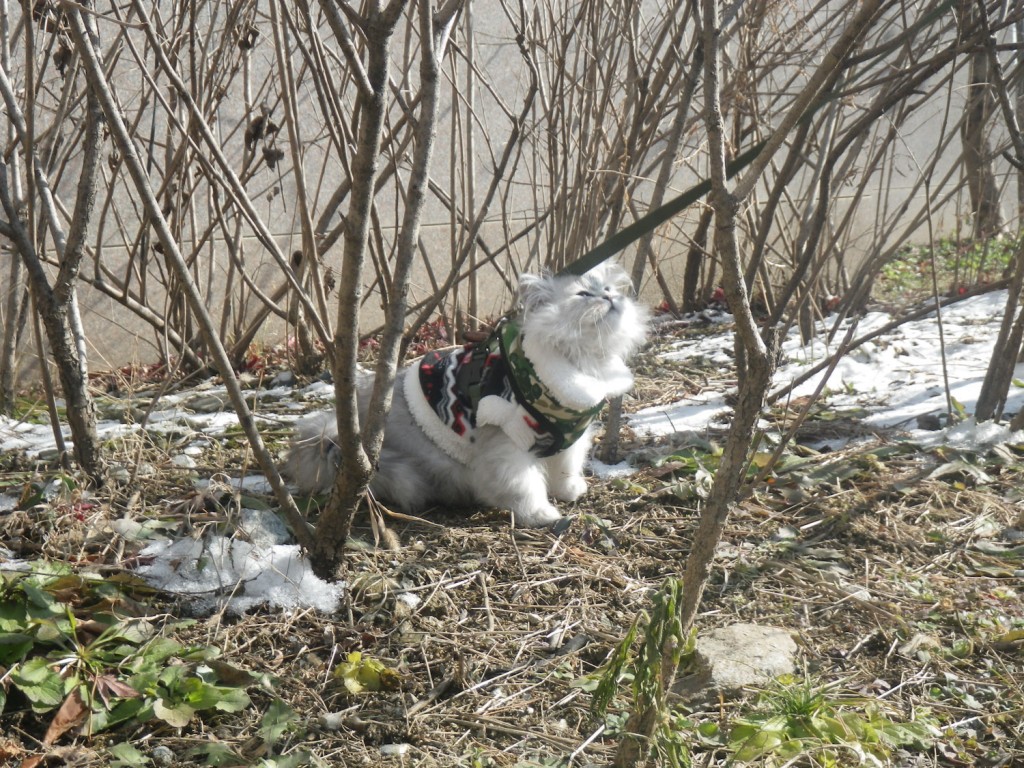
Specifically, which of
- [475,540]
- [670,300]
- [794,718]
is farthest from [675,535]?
[670,300]

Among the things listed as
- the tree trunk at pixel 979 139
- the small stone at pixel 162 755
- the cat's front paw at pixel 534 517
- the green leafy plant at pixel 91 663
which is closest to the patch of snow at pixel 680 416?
the cat's front paw at pixel 534 517

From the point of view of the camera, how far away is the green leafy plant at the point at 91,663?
1.83 meters

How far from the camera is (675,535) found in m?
2.72

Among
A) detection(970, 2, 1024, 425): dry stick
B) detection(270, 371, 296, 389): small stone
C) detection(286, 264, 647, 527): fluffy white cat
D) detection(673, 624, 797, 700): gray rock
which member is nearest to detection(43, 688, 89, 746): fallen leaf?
detection(286, 264, 647, 527): fluffy white cat

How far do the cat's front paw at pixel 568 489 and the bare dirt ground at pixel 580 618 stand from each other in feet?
0.20

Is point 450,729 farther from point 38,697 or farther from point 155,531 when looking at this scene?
point 155,531

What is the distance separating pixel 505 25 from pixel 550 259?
2.28m

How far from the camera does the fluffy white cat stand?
2693 millimetres

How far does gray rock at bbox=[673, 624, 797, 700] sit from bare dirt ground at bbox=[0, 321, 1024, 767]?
0.04 meters

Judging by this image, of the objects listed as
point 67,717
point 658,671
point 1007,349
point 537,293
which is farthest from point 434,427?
point 1007,349

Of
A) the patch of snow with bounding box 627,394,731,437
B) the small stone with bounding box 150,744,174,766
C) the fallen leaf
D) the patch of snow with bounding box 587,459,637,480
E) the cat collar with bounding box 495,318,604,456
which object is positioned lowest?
the patch of snow with bounding box 587,459,637,480

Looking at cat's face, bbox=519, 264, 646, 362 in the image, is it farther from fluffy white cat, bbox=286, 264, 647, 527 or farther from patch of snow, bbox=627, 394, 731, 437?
patch of snow, bbox=627, 394, 731, 437

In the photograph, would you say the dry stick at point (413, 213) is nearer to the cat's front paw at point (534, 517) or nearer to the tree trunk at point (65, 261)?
the cat's front paw at point (534, 517)

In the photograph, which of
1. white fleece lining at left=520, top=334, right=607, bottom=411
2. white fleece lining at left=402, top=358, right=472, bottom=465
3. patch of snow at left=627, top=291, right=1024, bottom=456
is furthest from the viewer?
patch of snow at left=627, top=291, right=1024, bottom=456
